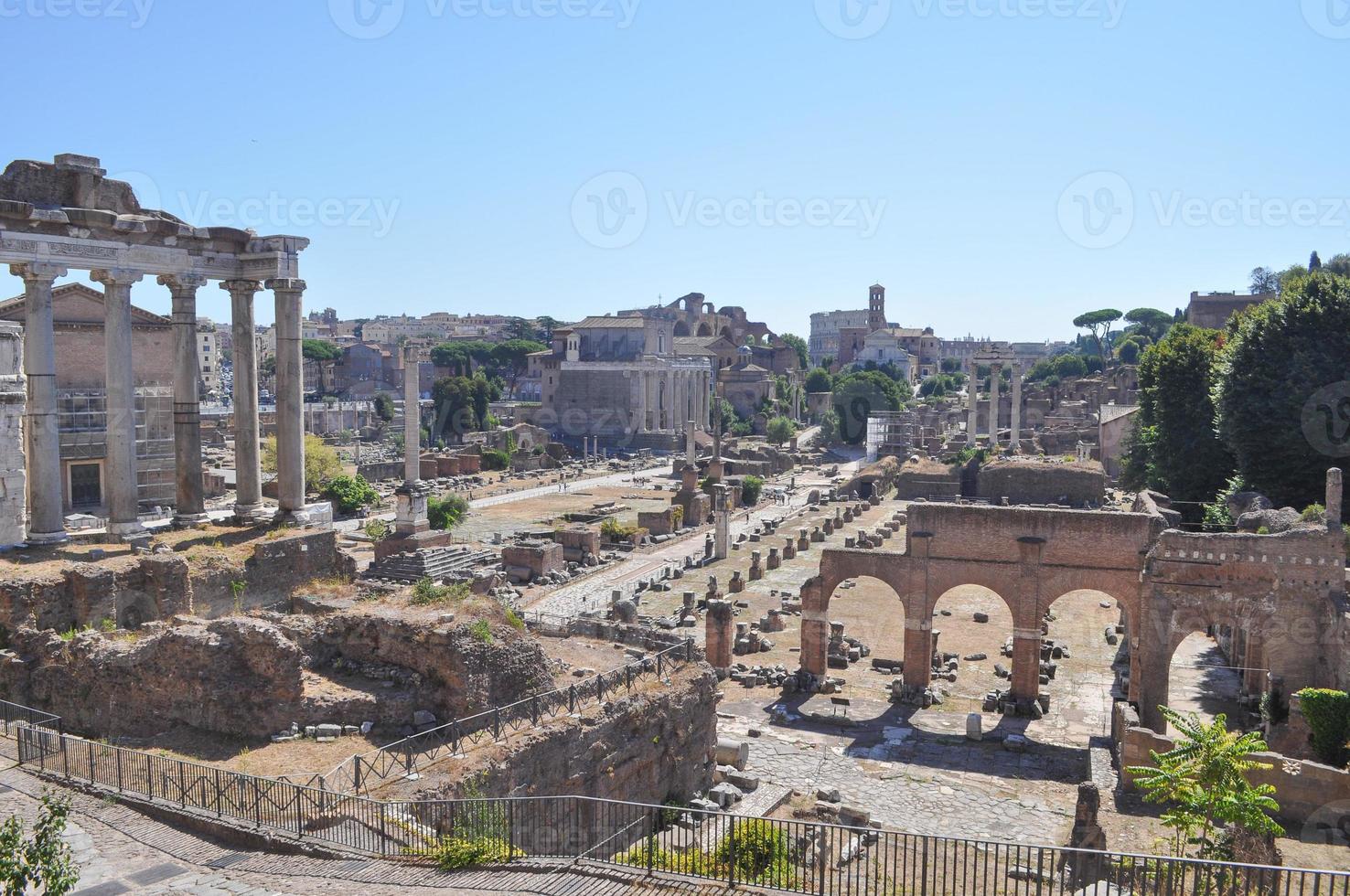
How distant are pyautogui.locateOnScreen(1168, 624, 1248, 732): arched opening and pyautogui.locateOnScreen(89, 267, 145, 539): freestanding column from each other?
73.1 ft

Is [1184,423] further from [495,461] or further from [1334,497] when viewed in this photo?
[495,461]

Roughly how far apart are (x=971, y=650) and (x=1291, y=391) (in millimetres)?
12241

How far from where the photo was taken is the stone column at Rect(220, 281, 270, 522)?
2297 cm

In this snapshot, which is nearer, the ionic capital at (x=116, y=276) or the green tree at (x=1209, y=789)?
the green tree at (x=1209, y=789)

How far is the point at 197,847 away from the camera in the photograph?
425 inches

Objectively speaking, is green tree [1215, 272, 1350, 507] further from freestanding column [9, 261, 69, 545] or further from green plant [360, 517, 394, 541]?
freestanding column [9, 261, 69, 545]

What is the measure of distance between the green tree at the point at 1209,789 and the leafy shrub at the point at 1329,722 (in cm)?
481

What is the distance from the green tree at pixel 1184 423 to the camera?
36.8 meters

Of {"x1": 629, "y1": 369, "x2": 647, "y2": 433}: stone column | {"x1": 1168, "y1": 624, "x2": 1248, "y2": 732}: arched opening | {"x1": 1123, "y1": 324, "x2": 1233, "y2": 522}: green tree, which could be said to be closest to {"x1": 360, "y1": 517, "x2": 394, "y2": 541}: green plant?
{"x1": 1168, "y1": 624, "x2": 1248, "y2": 732}: arched opening

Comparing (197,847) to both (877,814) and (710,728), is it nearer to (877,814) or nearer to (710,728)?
(710,728)

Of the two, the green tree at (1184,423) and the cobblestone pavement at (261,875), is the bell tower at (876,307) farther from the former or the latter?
the cobblestone pavement at (261,875)

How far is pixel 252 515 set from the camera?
23.4m

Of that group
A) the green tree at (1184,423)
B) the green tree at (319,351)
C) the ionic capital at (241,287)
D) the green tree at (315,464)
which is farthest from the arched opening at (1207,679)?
the green tree at (319,351)

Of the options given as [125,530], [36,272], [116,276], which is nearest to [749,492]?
[125,530]
